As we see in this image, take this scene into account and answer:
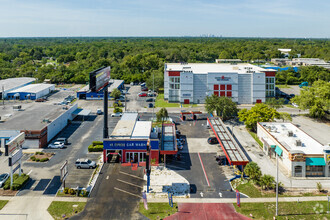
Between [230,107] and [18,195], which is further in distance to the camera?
[230,107]

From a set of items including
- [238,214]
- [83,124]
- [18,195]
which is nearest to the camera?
[238,214]

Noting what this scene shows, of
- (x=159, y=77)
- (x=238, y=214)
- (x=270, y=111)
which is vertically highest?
(x=159, y=77)

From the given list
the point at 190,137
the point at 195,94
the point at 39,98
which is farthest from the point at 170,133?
the point at 39,98

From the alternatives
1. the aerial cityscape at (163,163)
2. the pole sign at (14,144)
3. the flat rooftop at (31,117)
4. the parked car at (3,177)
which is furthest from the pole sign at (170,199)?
the flat rooftop at (31,117)

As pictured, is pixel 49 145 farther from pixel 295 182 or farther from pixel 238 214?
pixel 295 182

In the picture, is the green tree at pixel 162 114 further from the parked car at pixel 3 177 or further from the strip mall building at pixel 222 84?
the parked car at pixel 3 177

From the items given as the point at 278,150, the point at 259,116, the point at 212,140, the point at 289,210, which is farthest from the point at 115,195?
the point at 259,116
